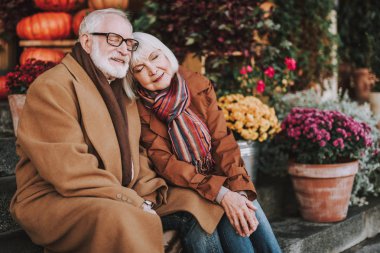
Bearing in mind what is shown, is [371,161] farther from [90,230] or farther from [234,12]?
[90,230]

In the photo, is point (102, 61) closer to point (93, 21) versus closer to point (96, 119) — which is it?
point (93, 21)

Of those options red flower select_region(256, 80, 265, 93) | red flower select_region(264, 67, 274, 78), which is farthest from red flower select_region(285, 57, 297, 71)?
red flower select_region(256, 80, 265, 93)

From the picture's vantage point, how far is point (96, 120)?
2.53 meters

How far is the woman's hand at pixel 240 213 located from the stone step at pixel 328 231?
0.78m

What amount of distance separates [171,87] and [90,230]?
1008 mm

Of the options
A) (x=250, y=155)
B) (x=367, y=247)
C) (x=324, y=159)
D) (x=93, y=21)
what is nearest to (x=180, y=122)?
(x=93, y=21)

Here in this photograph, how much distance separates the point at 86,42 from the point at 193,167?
33.1 inches

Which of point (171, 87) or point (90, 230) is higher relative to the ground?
point (171, 87)

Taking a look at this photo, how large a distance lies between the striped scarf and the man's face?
0.28 metres

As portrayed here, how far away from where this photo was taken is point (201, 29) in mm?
4793

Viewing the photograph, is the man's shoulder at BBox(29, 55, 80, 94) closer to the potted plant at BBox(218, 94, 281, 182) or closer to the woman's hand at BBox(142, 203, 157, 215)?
the woman's hand at BBox(142, 203, 157, 215)

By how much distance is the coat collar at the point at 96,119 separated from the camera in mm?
2496

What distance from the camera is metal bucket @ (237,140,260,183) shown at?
12.7 feet

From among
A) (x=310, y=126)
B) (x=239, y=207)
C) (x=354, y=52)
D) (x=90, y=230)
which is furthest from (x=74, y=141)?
(x=354, y=52)
